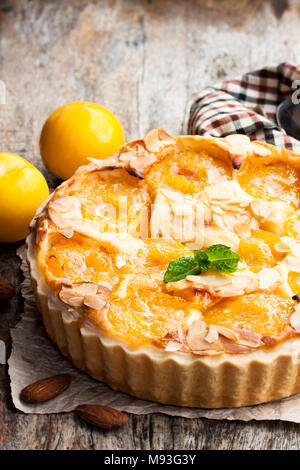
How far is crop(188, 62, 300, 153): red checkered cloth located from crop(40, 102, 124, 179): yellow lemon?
42 cm

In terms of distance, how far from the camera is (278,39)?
13.6 feet

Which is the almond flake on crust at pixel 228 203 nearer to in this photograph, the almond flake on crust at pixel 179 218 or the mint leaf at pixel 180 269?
the almond flake on crust at pixel 179 218

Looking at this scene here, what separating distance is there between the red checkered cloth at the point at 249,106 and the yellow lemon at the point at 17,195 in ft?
2.61

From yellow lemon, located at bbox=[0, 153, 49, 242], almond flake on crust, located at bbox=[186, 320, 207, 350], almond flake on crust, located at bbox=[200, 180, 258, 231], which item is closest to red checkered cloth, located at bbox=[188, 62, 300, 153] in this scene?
almond flake on crust, located at bbox=[200, 180, 258, 231]

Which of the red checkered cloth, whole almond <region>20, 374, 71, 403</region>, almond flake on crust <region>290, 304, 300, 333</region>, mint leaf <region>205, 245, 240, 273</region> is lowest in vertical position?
whole almond <region>20, 374, 71, 403</region>

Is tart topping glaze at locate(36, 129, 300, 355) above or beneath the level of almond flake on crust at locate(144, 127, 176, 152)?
beneath

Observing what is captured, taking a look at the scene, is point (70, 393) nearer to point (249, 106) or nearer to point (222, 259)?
point (222, 259)

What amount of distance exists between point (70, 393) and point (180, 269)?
0.52m

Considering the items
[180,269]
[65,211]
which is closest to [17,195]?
[65,211]

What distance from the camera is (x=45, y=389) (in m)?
2.21

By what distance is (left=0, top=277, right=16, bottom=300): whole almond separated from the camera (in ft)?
8.48

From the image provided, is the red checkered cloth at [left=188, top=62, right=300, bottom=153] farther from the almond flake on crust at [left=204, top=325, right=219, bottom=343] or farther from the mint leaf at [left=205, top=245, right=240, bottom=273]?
the almond flake on crust at [left=204, top=325, right=219, bottom=343]

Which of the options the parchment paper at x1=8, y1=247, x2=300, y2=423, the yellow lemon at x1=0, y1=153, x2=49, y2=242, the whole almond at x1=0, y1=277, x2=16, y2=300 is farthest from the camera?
the yellow lemon at x1=0, y1=153, x2=49, y2=242

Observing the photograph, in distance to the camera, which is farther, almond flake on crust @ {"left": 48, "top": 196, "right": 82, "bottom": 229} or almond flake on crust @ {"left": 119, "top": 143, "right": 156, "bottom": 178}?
almond flake on crust @ {"left": 119, "top": 143, "right": 156, "bottom": 178}
